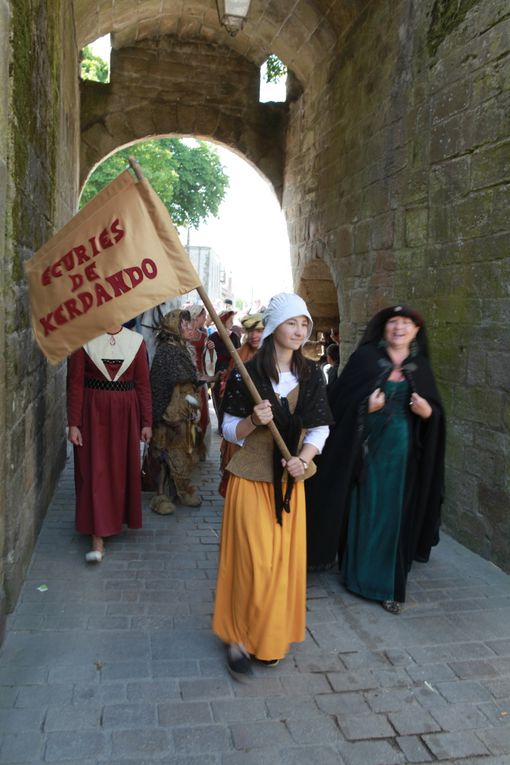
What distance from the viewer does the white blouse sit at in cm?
308

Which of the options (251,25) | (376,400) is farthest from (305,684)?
(251,25)

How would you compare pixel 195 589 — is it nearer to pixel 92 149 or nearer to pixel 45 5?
pixel 45 5

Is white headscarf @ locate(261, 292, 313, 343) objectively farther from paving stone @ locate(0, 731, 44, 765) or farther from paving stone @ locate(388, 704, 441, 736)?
paving stone @ locate(0, 731, 44, 765)

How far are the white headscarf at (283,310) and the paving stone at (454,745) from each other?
1747mm

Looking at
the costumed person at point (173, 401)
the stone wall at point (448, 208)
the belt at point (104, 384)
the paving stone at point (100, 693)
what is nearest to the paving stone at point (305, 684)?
the paving stone at point (100, 693)

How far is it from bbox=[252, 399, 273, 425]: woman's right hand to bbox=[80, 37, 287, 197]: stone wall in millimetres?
7909

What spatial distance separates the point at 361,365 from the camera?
3.89m

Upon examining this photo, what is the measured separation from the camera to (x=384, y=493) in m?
3.85

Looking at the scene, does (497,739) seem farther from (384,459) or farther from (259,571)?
(384,459)

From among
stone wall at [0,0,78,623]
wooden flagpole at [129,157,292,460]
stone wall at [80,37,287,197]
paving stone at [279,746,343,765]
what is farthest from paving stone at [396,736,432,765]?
stone wall at [80,37,287,197]

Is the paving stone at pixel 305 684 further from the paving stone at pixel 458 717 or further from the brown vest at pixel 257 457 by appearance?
the brown vest at pixel 257 457

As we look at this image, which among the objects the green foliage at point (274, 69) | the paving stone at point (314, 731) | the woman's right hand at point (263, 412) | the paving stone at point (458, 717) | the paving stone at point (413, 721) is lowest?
the paving stone at point (458, 717)

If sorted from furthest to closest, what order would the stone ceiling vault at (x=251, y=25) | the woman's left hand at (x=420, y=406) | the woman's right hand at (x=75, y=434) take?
the stone ceiling vault at (x=251, y=25) < the woman's right hand at (x=75, y=434) < the woman's left hand at (x=420, y=406)

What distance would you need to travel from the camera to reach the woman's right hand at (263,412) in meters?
2.86
